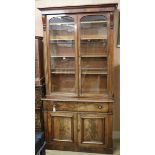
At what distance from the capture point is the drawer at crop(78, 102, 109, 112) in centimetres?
300

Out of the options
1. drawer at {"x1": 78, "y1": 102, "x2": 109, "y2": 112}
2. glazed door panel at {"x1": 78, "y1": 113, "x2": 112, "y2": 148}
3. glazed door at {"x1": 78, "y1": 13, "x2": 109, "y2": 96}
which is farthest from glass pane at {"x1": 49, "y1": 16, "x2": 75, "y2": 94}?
glazed door panel at {"x1": 78, "y1": 113, "x2": 112, "y2": 148}

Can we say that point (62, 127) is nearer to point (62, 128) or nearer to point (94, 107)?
point (62, 128)

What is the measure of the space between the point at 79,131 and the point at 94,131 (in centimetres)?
22

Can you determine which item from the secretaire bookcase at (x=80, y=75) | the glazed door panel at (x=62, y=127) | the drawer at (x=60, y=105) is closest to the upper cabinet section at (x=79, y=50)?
the secretaire bookcase at (x=80, y=75)

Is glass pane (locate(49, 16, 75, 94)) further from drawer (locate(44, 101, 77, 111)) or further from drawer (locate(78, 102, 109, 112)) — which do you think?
drawer (locate(78, 102, 109, 112))

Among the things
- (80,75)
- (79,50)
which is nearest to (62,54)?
(79,50)

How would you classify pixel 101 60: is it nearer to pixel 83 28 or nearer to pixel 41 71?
pixel 83 28

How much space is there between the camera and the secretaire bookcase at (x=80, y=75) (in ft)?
9.92

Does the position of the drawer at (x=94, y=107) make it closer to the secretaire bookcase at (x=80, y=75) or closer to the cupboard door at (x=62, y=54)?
the secretaire bookcase at (x=80, y=75)

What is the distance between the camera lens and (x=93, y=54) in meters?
3.27

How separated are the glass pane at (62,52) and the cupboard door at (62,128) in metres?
0.40
